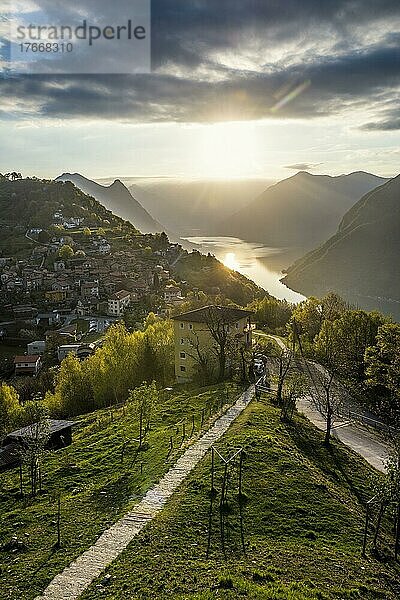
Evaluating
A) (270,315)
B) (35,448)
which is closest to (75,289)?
(270,315)

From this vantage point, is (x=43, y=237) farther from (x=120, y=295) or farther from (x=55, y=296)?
(x=120, y=295)

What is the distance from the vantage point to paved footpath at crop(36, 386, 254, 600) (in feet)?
34.9

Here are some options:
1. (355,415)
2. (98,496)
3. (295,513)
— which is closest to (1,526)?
(98,496)

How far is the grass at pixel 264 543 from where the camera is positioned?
33.5ft

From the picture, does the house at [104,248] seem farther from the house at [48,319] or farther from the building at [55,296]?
the house at [48,319]

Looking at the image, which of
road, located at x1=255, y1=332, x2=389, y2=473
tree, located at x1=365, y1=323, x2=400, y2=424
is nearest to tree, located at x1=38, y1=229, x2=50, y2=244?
tree, located at x1=365, y1=323, x2=400, y2=424

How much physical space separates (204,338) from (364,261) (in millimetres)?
114620

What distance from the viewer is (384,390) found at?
3362 centimetres

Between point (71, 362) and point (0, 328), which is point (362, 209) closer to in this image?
point (0, 328)

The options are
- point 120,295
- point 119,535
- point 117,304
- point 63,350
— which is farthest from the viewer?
point 120,295

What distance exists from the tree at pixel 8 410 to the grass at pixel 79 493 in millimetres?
8725

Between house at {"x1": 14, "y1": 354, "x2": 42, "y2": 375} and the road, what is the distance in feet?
142

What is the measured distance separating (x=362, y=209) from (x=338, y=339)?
133898 mm

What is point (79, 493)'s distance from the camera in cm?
1581
